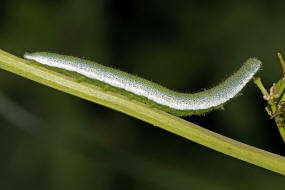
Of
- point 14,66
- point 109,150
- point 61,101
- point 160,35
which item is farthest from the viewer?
point 160,35

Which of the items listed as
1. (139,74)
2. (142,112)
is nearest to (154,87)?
(142,112)

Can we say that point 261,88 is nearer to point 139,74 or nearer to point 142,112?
point 142,112

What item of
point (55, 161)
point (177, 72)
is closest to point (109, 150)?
point (55, 161)

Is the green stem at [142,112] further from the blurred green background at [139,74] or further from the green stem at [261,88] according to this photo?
the blurred green background at [139,74]

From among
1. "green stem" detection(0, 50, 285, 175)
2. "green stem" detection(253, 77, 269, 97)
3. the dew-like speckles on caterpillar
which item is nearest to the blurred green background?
the dew-like speckles on caterpillar

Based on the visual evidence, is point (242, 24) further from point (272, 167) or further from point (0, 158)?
point (272, 167)

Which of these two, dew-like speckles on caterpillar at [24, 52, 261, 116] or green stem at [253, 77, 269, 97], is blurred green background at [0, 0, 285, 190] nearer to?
dew-like speckles on caterpillar at [24, 52, 261, 116]

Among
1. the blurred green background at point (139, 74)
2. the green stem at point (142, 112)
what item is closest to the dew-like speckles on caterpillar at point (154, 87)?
the green stem at point (142, 112)

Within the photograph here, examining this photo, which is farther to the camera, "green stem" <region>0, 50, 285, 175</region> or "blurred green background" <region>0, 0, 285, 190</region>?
"blurred green background" <region>0, 0, 285, 190</region>
